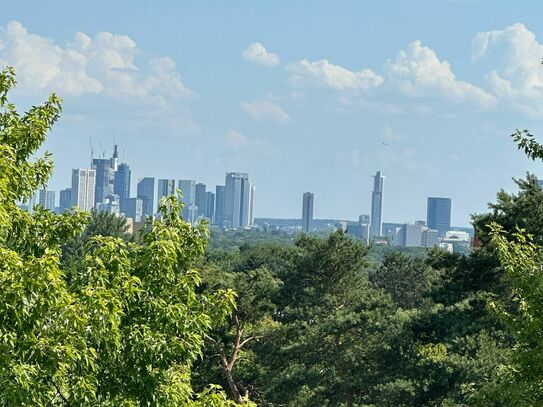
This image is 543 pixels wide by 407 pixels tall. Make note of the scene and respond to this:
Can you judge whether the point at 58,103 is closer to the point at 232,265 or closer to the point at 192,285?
the point at 192,285

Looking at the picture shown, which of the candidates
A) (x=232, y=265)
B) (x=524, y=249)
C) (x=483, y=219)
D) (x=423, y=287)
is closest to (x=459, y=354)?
(x=483, y=219)

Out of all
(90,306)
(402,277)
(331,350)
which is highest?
(90,306)

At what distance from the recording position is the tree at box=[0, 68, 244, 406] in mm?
7641

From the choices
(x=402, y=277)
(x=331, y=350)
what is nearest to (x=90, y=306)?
(x=331, y=350)

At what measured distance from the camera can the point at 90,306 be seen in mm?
7906

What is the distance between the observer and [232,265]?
3927 inches

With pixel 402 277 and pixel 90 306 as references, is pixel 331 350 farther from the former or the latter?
pixel 402 277

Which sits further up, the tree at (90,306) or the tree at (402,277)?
the tree at (90,306)

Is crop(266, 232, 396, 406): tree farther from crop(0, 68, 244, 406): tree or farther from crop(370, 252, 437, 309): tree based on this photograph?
crop(370, 252, 437, 309): tree

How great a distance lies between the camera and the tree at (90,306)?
764cm

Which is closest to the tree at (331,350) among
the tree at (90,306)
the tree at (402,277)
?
the tree at (90,306)

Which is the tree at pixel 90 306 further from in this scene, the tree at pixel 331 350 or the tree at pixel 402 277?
the tree at pixel 402 277

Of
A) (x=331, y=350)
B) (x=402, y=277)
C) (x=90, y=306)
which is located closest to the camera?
(x=90, y=306)

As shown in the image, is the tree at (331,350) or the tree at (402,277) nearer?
the tree at (331,350)
